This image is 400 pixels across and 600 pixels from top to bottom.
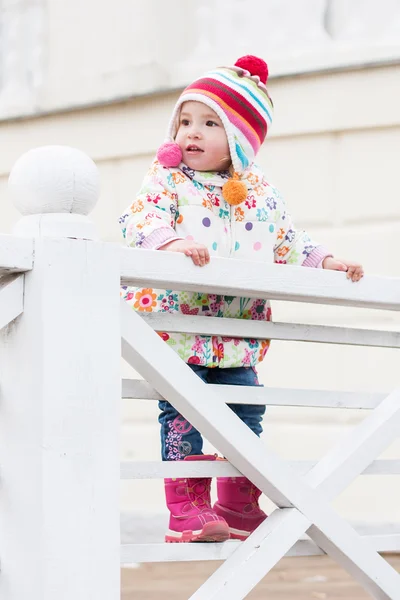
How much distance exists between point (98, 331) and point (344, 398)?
68cm

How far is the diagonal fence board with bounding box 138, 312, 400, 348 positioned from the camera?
2.17 m

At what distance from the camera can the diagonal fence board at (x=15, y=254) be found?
6.12 feet

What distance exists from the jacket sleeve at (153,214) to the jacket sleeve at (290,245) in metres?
0.29

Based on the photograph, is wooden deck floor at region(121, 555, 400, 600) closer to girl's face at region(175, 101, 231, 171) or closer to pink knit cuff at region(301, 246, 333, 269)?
pink knit cuff at region(301, 246, 333, 269)

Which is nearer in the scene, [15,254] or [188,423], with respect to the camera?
[15,254]

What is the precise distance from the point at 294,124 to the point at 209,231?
1.98 meters

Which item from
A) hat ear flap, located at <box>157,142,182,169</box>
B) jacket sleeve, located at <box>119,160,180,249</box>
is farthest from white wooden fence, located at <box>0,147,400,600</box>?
hat ear flap, located at <box>157,142,182,169</box>

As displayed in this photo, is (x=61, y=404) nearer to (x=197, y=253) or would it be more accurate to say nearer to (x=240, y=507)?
(x=197, y=253)

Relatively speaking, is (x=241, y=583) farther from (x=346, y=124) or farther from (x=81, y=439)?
(x=346, y=124)

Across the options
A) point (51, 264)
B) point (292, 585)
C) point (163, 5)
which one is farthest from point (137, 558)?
point (163, 5)

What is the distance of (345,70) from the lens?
14.3 ft

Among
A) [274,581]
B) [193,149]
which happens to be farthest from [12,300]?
[274,581]

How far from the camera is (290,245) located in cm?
275

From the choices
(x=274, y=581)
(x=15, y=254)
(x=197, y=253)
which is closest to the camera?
(x=15, y=254)
